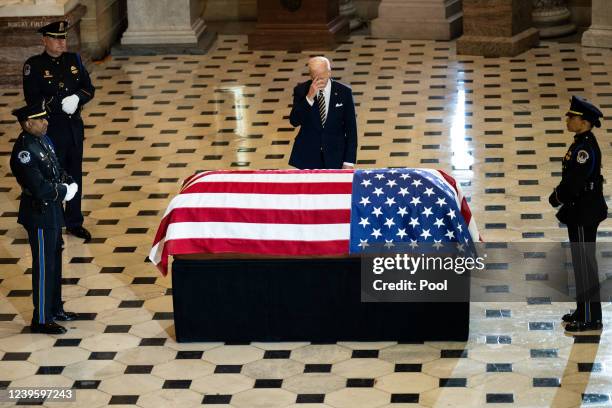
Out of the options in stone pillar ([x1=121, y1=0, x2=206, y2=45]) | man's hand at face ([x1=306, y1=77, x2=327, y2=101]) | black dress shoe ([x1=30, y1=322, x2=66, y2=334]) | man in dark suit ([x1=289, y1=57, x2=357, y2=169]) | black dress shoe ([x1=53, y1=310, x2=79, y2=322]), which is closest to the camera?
black dress shoe ([x1=30, y1=322, x2=66, y2=334])

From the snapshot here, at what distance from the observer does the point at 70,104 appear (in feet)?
34.0

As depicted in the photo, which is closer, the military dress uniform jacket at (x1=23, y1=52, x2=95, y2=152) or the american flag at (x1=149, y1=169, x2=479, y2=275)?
the american flag at (x1=149, y1=169, x2=479, y2=275)

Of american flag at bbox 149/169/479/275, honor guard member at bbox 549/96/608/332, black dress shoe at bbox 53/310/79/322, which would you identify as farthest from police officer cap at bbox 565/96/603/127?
black dress shoe at bbox 53/310/79/322

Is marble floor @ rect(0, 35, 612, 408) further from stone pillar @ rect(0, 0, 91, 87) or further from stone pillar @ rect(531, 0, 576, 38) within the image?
stone pillar @ rect(531, 0, 576, 38)

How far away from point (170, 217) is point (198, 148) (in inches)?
185

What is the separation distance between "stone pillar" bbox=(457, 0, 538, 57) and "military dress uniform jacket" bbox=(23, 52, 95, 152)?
23.7 ft

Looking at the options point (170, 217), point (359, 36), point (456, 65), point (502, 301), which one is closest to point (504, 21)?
point (456, 65)

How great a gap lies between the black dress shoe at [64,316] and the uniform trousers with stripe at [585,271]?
340 centimetres

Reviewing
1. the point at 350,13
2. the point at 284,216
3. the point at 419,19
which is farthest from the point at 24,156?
the point at 350,13

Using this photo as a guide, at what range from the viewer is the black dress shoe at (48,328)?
8.87 metres

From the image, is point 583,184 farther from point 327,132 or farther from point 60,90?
point 60,90

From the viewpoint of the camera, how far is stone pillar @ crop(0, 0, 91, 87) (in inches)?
609

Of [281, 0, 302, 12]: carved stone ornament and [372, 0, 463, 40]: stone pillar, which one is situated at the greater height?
[281, 0, 302, 12]: carved stone ornament

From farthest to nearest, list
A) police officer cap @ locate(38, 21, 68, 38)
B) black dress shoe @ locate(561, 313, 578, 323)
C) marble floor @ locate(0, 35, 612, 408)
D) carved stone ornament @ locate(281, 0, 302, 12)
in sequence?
carved stone ornament @ locate(281, 0, 302, 12) < police officer cap @ locate(38, 21, 68, 38) < black dress shoe @ locate(561, 313, 578, 323) < marble floor @ locate(0, 35, 612, 408)
